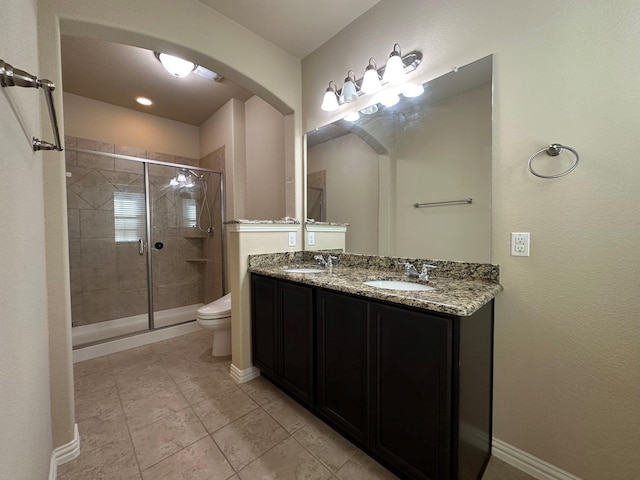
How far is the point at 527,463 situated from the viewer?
1.21 metres

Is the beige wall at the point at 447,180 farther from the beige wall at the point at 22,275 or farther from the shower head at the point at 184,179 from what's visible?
the shower head at the point at 184,179

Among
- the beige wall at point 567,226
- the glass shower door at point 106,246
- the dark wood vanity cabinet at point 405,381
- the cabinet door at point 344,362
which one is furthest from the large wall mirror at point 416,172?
the glass shower door at point 106,246

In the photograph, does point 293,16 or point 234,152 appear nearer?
point 293,16

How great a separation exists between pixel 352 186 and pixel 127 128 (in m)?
3.05

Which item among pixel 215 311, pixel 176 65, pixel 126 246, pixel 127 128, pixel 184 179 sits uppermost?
pixel 176 65

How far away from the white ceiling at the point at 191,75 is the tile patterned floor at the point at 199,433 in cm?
263

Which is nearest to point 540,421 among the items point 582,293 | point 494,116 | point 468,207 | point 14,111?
point 582,293

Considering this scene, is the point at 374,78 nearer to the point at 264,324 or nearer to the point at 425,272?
the point at 425,272

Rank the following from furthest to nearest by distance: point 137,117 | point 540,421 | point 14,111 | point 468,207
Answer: point 137,117 → point 468,207 → point 540,421 → point 14,111

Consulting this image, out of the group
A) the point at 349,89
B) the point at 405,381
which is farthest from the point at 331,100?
the point at 405,381

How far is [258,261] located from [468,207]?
1449 millimetres

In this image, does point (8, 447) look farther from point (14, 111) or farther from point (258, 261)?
point (258, 261)

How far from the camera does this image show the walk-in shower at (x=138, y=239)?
9.43ft

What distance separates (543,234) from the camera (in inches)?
45.6
